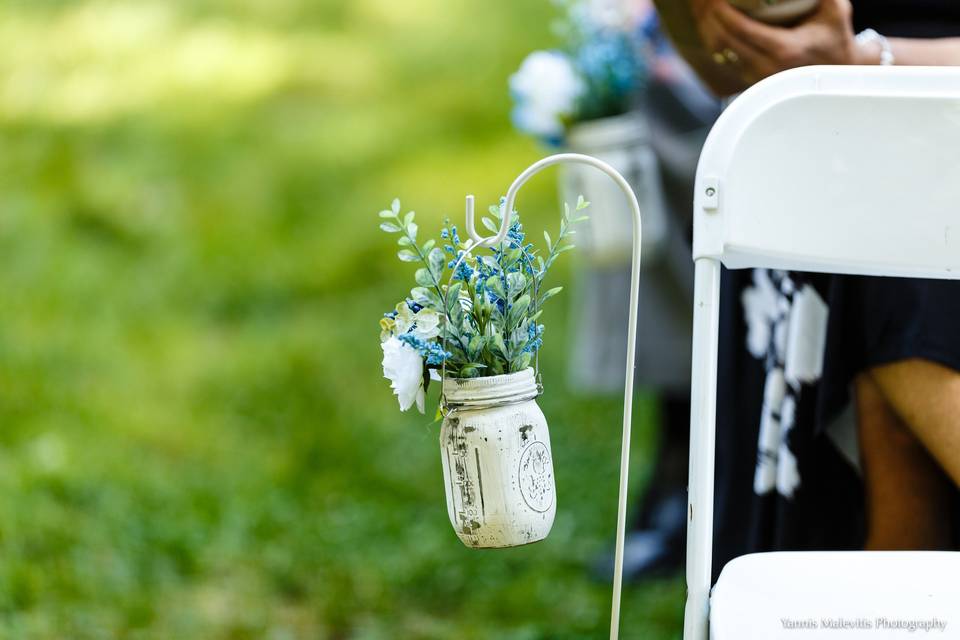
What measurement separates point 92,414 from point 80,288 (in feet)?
3.22

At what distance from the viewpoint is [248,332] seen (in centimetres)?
438

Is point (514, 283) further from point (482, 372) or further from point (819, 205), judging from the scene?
point (819, 205)

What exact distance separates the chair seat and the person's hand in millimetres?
622

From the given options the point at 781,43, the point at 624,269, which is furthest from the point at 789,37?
the point at 624,269

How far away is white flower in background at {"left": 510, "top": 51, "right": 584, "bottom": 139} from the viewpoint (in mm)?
2639

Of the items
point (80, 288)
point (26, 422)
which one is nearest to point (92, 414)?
point (26, 422)

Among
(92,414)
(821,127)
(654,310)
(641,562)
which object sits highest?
(821,127)

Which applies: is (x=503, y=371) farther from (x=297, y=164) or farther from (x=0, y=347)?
(x=297, y=164)

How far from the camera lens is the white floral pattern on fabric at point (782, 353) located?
5.24ft

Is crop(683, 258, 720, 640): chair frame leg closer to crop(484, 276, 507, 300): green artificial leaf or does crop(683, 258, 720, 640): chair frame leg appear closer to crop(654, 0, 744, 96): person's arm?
crop(484, 276, 507, 300): green artificial leaf

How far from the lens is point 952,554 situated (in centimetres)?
117

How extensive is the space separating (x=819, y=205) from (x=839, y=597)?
39 cm

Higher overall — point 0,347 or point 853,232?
point 853,232

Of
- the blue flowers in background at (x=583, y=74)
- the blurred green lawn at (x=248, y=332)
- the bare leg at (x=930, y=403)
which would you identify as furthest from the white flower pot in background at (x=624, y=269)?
the bare leg at (x=930, y=403)
